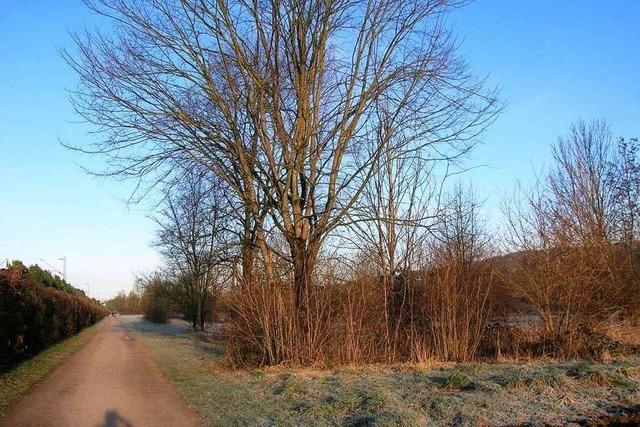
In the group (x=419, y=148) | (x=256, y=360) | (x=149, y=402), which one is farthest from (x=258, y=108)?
(x=149, y=402)

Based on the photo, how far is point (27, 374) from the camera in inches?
535

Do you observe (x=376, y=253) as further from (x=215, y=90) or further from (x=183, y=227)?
(x=183, y=227)

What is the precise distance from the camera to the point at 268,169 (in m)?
14.7

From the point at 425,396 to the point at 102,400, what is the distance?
5748mm

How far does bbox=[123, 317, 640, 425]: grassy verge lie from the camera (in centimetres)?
722

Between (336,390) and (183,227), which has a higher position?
(183,227)

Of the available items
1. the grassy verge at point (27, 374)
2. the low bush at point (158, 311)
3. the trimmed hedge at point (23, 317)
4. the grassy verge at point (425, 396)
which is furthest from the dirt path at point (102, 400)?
the low bush at point (158, 311)

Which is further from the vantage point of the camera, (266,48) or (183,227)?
(183,227)

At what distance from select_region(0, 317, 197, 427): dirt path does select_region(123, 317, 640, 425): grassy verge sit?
19.5 inches

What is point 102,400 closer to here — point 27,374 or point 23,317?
point 27,374

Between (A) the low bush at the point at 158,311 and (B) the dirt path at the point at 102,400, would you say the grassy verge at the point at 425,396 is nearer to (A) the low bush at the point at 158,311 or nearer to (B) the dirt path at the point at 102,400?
(B) the dirt path at the point at 102,400

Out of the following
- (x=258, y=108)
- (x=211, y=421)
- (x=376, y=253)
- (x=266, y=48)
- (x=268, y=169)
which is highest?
(x=266, y=48)

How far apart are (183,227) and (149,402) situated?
27009 millimetres

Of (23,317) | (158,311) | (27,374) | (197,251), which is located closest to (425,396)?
(27,374)
